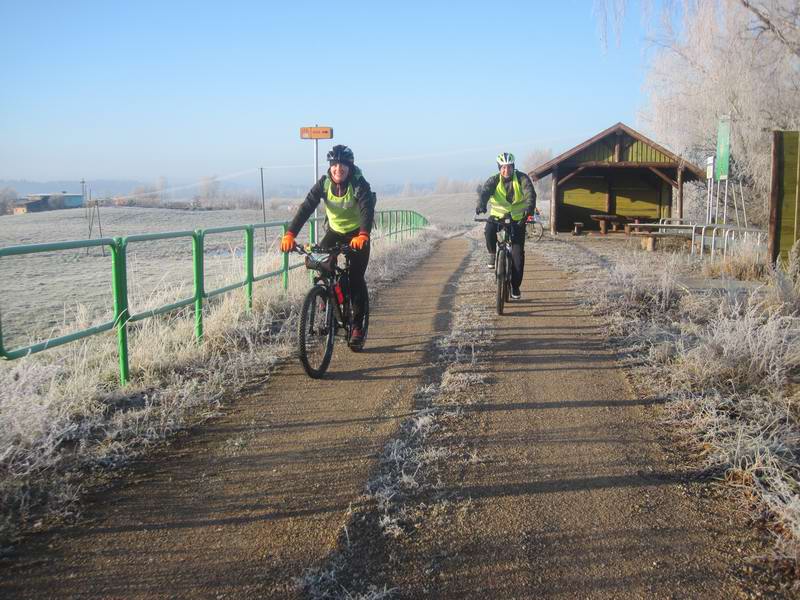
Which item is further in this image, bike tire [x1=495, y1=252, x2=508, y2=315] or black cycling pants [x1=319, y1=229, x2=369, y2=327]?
bike tire [x1=495, y1=252, x2=508, y2=315]

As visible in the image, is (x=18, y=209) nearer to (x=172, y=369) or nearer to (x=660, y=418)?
(x=172, y=369)

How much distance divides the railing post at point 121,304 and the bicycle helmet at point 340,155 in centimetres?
191

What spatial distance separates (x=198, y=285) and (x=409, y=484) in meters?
4.07

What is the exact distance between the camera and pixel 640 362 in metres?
6.09

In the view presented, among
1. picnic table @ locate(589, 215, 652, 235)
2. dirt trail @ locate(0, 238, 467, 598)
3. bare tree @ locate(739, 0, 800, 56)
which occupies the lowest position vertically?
dirt trail @ locate(0, 238, 467, 598)

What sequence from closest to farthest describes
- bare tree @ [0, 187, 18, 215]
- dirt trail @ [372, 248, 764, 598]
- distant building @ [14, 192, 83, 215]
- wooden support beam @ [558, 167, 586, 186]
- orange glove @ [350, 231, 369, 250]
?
dirt trail @ [372, 248, 764, 598], orange glove @ [350, 231, 369, 250], wooden support beam @ [558, 167, 586, 186], bare tree @ [0, 187, 18, 215], distant building @ [14, 192, 83, 215]

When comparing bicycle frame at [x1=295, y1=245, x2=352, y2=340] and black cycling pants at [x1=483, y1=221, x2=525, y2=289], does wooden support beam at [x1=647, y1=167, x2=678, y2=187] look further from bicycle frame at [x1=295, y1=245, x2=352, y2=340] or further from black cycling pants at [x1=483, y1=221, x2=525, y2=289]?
bicycle frame at [x1=295, y1=245, x2=352, y2=340]

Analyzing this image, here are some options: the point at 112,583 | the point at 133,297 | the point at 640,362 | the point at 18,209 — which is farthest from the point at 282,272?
the point at 18,209

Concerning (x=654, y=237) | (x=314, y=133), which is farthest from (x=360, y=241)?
(x=654, y=237)

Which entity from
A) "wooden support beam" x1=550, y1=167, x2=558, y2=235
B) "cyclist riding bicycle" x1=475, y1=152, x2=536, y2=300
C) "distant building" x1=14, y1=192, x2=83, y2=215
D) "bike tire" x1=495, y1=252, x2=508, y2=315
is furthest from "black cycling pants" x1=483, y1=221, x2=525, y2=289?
"distant building" x1=14, y1=192, x2=83, y2=215

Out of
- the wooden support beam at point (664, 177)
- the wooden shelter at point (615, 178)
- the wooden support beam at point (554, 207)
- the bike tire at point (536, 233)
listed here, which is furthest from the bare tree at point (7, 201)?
the wooden support beam at point (664, 177)

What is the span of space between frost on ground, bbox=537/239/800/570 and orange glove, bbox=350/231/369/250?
8.45 ft

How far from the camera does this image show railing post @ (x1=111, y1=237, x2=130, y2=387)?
543 centimetres

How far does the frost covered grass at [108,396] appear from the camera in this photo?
3586 mm
